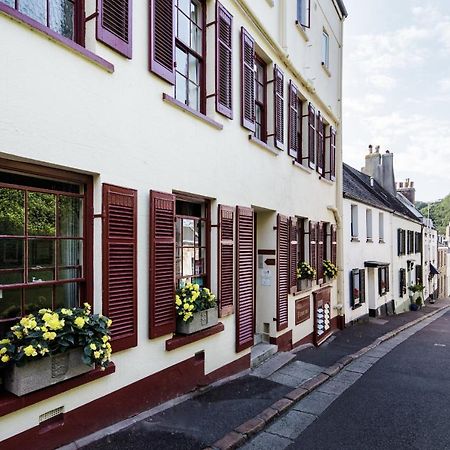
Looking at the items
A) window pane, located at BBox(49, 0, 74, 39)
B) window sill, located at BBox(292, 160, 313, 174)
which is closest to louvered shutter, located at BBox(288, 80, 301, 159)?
window sill, located at BBox(292, 160, 313, 174)

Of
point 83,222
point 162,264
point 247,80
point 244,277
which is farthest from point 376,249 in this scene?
point 83,222

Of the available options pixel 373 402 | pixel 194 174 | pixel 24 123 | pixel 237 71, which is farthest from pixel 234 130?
pixel 373 402

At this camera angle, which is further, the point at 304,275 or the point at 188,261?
the point at 304,275

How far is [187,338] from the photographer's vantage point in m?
→ 5.70

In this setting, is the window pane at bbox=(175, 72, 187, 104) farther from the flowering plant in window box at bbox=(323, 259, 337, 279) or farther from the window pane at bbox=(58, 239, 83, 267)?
the flowering plant in window box at bbox=(323, 259, 337, 279)

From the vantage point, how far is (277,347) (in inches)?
344

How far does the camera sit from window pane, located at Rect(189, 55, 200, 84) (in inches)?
251

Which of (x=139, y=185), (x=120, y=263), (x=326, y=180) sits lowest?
(x=120, y=263)

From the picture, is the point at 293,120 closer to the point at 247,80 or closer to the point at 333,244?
the point at 247,80

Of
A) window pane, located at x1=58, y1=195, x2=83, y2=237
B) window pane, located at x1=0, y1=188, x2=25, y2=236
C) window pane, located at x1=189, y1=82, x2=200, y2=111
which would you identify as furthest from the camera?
window pane, located at x1=189, y1=82, x2=200, y2=111

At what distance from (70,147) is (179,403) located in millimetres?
3551

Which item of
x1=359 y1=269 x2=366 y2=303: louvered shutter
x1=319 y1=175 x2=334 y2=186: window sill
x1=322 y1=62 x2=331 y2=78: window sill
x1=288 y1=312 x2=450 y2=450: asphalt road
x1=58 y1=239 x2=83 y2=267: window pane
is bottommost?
x1=288 y1=312 x2=450 y2=450: asphalt road

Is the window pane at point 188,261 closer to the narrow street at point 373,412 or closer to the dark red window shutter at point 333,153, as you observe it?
the narrow street at point 373,412

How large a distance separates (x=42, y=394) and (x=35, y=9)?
356cm
